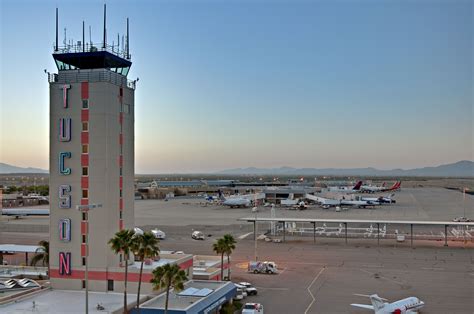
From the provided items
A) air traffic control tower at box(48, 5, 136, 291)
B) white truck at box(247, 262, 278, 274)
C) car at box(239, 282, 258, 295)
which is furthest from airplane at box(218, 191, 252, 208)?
air traffic control tower at box(48, 5, 136, 291)

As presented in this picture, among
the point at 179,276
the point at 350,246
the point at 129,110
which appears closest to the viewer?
the point at 179,276

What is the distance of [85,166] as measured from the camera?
42125 mm

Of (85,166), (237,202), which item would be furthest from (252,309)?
(237,202)

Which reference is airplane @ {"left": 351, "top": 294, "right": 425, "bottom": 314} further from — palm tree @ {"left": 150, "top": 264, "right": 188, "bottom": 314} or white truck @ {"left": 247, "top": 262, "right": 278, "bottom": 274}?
white truck @ {"left": 247, "top": 262, "right": 278, "bottom": 274}

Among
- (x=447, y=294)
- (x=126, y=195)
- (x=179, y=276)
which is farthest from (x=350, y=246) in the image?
(x=179, y=276)

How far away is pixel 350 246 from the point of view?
77.9m

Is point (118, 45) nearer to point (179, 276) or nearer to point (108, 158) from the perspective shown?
point (108, 158)

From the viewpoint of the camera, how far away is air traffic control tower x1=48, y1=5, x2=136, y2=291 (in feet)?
137

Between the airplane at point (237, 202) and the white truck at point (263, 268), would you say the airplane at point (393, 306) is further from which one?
the airplane at point (237, 202)

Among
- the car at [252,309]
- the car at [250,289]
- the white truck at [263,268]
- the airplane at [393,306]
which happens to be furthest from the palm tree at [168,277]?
the white truck at [263,268]

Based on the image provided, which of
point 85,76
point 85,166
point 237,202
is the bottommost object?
point 237,202

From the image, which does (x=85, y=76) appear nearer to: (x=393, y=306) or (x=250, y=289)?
(x=250, y=289)

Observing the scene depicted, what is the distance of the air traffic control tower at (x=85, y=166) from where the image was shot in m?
41.8

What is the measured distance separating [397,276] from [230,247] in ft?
66.8
